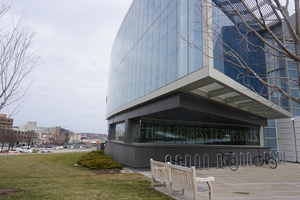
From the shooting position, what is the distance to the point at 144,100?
525 inches

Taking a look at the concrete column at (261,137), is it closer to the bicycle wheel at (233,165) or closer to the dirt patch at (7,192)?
the bicycle wheel at (233,165)

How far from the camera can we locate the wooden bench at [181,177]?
5094 millimetres

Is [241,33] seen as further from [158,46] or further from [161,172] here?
[161,172]

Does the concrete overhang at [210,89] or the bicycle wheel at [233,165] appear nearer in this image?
the concrete overhang at [210,89]

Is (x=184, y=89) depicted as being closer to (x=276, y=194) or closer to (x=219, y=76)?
(x=219, y=76)

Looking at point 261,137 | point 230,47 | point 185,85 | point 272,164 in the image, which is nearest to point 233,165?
point 272,164

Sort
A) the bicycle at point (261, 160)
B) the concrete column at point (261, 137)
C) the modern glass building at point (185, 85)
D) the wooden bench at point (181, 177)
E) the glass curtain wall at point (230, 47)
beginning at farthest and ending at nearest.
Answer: the concrete column at point (261, 137)
the bicycle at point (261, 160)
the modern glass building at point (185, 85)
the glass curtain wall at point (230, 47)
the wooden bench at point (181, 177)

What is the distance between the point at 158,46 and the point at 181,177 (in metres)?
8.96

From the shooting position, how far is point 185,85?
923cm

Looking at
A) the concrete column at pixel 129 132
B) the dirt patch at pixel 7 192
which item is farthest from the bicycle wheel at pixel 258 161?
the dirt patch at pixel 7 192

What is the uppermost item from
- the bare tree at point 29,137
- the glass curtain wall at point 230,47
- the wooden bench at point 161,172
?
the glass curtain wall at point 230,47

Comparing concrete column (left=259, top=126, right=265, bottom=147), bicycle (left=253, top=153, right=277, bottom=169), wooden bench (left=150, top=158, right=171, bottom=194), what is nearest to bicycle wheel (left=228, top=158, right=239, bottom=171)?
bicycle (left=253, top=153, right=277, bottom=169)

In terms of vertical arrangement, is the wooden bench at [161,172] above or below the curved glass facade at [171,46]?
below

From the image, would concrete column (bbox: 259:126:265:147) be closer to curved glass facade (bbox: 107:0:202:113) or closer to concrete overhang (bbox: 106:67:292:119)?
concrete overhang (bbox: 106:67:292:119)
